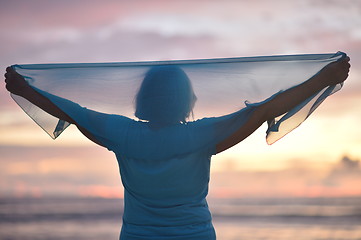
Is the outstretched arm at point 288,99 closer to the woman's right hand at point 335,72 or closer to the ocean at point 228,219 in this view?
the woman's right hand at point 335,72

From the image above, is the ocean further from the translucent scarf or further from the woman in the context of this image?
the woman

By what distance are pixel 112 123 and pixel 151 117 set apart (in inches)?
7.7

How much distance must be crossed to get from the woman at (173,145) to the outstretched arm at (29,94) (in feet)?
0.86

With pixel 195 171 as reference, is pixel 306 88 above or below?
above

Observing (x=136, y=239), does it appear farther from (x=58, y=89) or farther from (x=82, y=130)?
(x=58, y=89)

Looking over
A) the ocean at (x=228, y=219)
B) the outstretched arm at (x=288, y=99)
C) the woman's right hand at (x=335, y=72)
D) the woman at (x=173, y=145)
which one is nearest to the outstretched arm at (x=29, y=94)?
the woman at (x=173, y=145)

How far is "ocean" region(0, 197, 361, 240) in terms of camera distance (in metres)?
14.1

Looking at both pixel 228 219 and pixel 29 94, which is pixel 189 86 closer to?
pixel 29 94

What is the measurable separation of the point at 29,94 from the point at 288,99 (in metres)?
→ 1.30

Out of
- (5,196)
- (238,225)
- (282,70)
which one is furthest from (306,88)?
(5,196)

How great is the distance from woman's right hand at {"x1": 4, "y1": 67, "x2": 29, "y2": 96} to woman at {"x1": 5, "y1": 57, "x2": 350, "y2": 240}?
0.54m

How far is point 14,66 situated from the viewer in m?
3.17

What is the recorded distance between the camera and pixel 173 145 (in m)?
2.64

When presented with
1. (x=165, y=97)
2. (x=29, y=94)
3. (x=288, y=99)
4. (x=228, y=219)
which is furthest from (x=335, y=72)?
(x=228, y=219)
